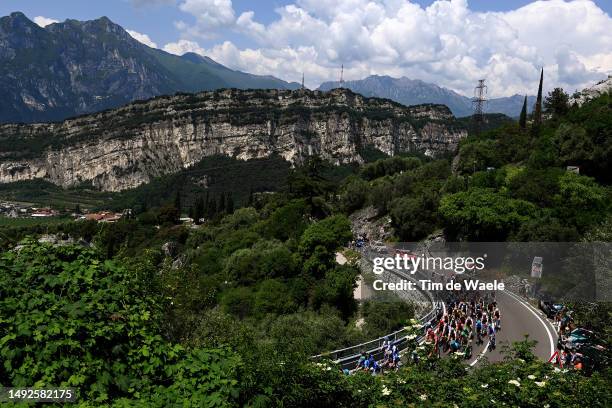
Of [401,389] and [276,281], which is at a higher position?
[401,389]

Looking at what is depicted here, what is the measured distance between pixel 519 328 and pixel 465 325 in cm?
370

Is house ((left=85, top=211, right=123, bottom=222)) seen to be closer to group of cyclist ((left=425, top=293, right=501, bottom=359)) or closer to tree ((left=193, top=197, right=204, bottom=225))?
tree ((left=193, top=197, right=204, bottom=225))

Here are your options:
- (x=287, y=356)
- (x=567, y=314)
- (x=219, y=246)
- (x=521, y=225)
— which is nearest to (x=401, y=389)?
(x=287, y=356)

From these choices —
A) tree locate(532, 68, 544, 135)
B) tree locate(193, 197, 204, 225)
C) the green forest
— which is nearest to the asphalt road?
the green forest

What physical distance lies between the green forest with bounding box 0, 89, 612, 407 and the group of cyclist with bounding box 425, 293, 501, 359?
4.91 feet

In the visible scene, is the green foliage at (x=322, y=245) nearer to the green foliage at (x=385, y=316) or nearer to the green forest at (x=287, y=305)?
the green forest at (x=287, y=305)

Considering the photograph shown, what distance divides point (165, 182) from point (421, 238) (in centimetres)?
15553

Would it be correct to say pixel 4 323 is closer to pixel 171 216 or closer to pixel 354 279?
pixel 354 279

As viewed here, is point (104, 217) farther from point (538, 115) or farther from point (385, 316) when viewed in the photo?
point (385, 316)

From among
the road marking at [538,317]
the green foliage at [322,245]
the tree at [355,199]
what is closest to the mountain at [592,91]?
the tree at [355,199]

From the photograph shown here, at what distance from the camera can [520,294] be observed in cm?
2633

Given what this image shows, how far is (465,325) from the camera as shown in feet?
60.9

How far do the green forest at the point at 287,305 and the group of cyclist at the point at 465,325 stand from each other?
1496mm

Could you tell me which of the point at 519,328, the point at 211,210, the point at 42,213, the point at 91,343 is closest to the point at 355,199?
the point at 211,210
